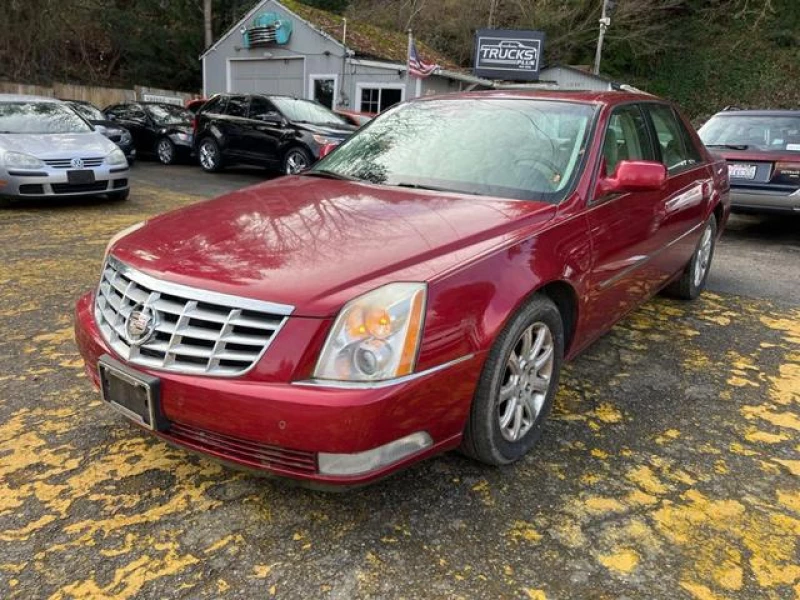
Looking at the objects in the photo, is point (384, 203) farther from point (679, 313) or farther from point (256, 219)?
point (679, 313)

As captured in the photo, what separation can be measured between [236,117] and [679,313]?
31.9 ft

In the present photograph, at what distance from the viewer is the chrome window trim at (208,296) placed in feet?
6.57

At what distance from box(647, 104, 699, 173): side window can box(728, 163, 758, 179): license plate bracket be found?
3114 mm

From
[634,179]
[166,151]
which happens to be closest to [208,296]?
[634,179]

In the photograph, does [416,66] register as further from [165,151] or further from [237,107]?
[165,151]

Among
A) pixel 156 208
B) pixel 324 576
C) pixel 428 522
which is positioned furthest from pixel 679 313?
pixel 156 208

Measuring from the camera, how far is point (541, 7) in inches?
1074

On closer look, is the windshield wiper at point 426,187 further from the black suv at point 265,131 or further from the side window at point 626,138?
the black suv at point 265,131

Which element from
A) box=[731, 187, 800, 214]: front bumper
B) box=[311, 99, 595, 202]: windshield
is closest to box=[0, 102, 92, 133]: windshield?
box=[311, 99, 595, 202]: windshield

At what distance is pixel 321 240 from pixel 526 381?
993 mm

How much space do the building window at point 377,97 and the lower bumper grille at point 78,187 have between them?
1164cm

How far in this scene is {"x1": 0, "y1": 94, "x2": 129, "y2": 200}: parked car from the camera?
25.1 feet

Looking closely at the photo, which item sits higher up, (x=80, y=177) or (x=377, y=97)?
(x=377, y=97)

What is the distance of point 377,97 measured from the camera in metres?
19.0
